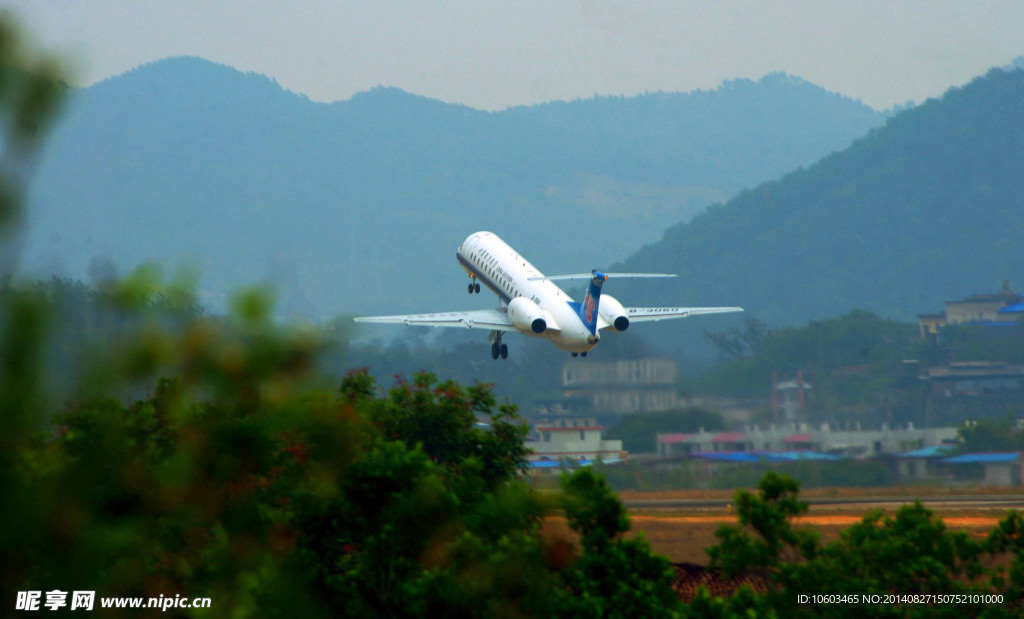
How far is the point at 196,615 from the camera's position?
25.8 feet

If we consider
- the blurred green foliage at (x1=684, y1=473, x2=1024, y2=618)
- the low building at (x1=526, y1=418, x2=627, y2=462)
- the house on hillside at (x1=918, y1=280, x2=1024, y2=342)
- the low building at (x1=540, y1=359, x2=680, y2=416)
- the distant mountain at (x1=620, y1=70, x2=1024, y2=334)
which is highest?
the distant mountain at (x1=620, y1=70, x2=1024, y2=334)

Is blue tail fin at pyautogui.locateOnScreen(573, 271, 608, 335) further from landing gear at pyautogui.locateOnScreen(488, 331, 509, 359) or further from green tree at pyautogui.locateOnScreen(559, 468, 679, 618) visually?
green tree at pyautogui.locateOnScreen(559, 468, 679, 618)

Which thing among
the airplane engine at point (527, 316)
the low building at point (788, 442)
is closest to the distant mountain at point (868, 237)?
the low building at point (788, 442)

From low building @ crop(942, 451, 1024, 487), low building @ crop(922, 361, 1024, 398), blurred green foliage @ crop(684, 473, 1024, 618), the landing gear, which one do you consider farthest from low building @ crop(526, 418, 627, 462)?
blurred green foliage @ crop(684, 473, 1024, 618)

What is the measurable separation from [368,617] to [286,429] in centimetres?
1072

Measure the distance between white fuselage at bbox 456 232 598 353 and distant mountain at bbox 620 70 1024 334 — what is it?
219 ft

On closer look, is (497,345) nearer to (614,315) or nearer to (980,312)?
(614,315)

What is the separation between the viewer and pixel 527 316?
51.4 m

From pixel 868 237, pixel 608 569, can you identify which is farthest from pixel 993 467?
pixel 868 237

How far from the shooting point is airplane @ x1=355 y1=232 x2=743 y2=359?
167 feet

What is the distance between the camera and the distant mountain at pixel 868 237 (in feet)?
483

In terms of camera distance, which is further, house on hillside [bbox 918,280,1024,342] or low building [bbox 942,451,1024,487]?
house on hillside [bbox 918,280,1024,342]

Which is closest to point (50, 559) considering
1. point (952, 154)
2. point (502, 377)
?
point (502, 377)

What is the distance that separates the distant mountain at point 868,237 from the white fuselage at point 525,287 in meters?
66.9
